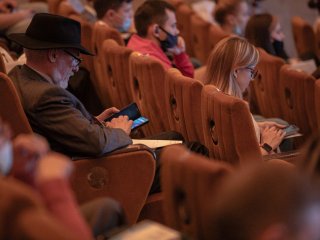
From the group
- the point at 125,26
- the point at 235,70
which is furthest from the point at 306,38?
the point at 235,70

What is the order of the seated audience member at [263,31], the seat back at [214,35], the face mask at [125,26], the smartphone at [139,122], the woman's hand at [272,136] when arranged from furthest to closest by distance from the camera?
the face mask at [125,26]
the seat back at [214,35]
the seated audience member at [263,31]
the woman's hand at [272,136]
the smartphone at [139,122]

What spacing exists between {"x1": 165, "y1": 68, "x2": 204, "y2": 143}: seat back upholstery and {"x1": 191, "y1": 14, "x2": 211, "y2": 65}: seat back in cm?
211

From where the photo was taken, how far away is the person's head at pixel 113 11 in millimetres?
5293

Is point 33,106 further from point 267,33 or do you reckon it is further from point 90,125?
point 267,33

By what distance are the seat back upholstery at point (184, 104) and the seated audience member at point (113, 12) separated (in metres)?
1.89

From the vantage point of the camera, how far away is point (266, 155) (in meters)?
3.03

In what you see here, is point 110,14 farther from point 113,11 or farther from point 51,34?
point 51,34

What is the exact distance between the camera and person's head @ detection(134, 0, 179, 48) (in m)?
4.53

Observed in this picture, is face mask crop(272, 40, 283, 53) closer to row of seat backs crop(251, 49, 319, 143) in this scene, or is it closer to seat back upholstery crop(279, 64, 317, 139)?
row of seat backs crop(251, 49, 319, 143)

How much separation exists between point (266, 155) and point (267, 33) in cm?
202

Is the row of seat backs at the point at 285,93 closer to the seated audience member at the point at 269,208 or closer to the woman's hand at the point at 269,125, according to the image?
the woman's hand at the point at 269,125

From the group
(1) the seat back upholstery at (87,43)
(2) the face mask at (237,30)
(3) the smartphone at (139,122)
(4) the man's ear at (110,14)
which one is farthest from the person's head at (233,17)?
(3) the smartphone at (139,122)

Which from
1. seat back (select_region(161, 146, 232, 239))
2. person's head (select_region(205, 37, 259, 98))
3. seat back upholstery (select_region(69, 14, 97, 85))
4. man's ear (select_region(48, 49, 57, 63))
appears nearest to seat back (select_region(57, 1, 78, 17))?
seat back upholstery (select_region(69, 14, 97, 85))

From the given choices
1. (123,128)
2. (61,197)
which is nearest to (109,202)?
(61,197)
